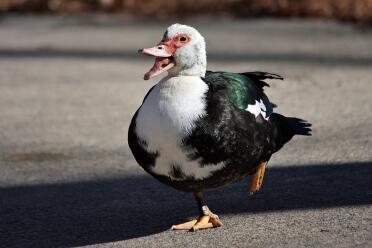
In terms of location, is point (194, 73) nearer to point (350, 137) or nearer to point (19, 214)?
point (19, 214)

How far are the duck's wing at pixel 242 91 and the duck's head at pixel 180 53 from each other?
129mm

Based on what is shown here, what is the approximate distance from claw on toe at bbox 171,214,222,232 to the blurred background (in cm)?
6

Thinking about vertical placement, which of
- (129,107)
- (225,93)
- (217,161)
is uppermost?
(225,93)

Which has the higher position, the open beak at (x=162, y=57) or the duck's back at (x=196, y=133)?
the open beak at (x=162, y=57)

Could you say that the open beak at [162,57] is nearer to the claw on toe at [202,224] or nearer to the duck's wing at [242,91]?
the duck's wing at [242,91]

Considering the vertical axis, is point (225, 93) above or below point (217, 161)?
above

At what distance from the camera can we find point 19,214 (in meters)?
4.94

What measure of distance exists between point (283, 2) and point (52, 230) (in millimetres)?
6584

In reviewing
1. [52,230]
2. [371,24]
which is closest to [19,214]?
[52,230]

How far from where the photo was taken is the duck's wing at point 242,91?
4.41m

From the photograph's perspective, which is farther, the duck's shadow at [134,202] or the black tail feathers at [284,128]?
the black tail feathers at [284,128]

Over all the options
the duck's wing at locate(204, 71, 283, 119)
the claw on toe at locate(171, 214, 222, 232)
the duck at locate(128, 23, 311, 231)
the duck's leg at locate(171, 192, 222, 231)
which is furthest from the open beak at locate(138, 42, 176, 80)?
the claw on toe at locate(171, 214, 222, 232)

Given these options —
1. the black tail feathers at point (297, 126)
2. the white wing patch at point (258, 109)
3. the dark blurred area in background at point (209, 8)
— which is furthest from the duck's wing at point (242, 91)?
the dark blurred area in background at point (209, 8)

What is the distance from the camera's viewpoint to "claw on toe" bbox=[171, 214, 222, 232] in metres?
4.55
